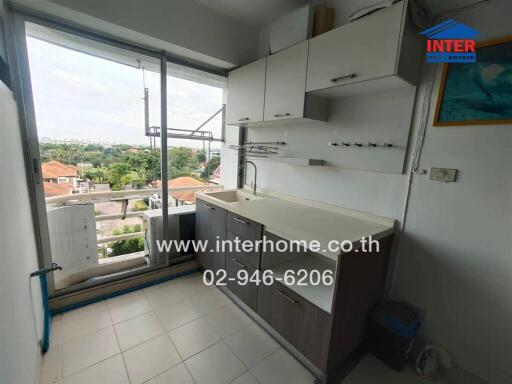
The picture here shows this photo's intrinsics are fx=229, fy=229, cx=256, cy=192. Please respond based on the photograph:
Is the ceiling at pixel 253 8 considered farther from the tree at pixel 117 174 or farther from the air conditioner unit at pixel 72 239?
the air conditioner unit at pixel 72 239

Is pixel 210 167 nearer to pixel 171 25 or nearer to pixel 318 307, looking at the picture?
pixel 171 25

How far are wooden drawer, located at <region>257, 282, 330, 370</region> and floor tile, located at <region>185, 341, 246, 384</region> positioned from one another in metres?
0.33

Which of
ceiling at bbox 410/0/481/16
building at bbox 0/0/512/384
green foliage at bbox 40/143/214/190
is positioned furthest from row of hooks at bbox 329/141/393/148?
green foliage at bbox 40/143/214/190

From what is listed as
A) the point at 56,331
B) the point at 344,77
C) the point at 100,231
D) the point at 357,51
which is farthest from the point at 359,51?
the point at 56,331

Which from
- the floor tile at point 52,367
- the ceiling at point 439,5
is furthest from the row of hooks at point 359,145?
the floor tile at point 52,367

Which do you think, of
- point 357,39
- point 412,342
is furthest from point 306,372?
point 357,39

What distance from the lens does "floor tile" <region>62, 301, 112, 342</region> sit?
1.65m

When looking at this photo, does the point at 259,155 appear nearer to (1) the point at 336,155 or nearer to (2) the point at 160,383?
(1) the point at 336,155

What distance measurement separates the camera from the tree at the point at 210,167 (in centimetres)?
279

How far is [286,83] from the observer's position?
1755 mm

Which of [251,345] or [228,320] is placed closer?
[251,345]

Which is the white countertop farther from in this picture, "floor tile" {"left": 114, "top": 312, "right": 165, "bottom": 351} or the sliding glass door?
"floor tile" {"left": 114, "top": 312, "right": 165, "bottom": 351}

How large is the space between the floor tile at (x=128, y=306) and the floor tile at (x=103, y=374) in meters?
0.39

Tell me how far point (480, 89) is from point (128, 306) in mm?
2816
